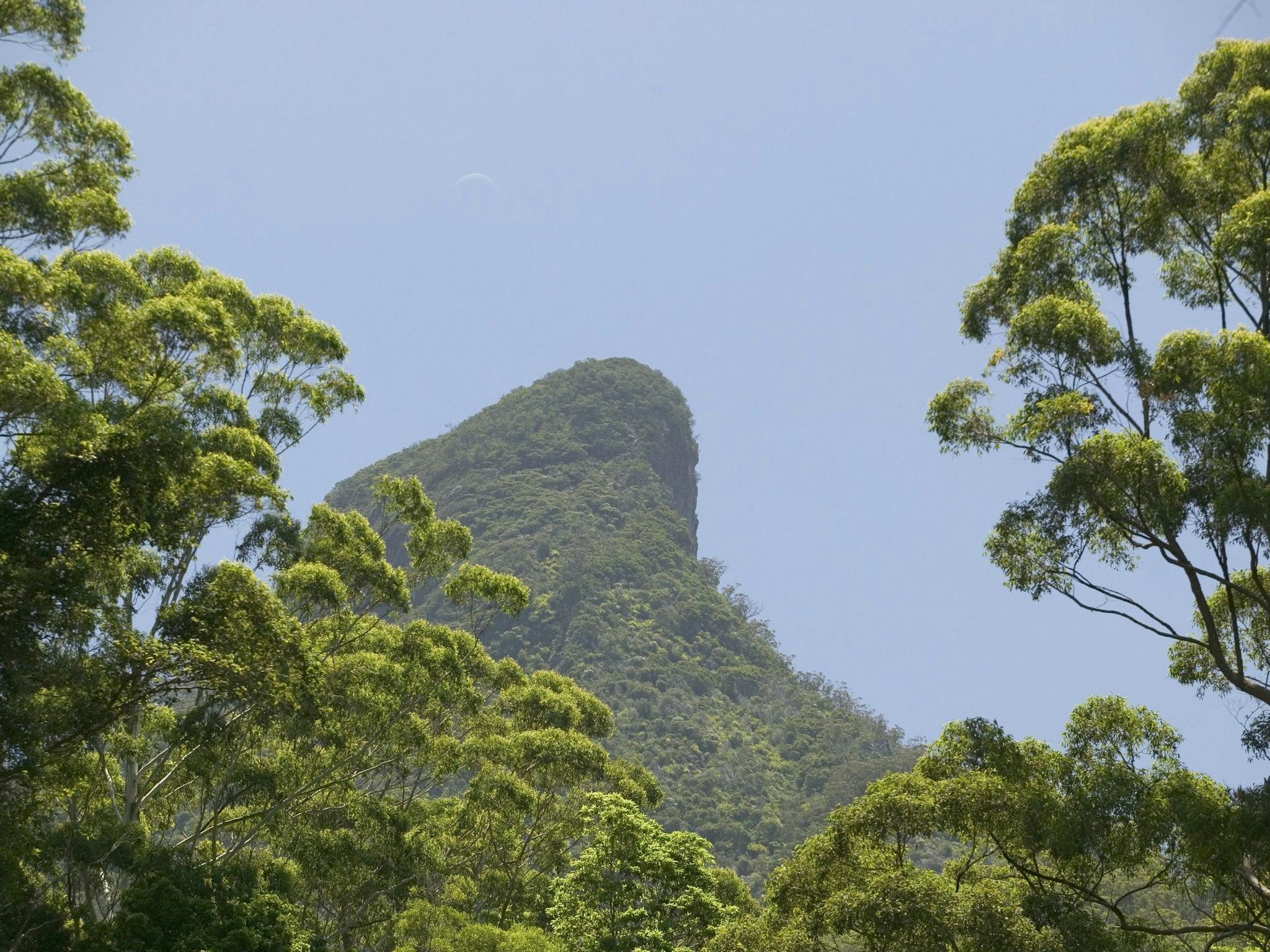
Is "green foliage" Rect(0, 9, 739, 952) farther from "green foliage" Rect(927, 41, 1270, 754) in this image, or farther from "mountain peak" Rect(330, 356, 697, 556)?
"mountain peak" Rect(330, 356, 697, 556)

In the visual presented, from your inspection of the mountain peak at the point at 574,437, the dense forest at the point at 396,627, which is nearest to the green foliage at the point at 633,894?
the dense forest at the point at 396,627

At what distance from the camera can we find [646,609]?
9538 centimetres

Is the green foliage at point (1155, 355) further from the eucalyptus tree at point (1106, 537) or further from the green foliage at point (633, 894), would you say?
the green foliage at point (633, 894)

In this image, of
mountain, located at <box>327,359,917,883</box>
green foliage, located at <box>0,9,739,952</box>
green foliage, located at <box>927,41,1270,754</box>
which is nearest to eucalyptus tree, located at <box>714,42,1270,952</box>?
green foliage, located at <box>927,41,1270,754</box>

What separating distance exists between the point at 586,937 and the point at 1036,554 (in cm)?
1035

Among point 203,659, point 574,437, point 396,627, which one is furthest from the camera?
point 574,437

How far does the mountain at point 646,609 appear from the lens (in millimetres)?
73812

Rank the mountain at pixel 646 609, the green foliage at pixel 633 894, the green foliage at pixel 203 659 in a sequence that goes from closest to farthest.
Result: the green foliage at pixel 203 659 → the green foliage at pixel 633 894 → the mountain at pixel 646 609

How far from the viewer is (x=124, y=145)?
13.6 metres

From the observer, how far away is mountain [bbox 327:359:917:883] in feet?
242

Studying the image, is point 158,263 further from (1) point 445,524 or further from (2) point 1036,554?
(2) point 1036,554

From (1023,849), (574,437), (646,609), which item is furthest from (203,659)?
(574,437)

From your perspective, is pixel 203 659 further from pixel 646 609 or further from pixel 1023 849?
pixel 646 609

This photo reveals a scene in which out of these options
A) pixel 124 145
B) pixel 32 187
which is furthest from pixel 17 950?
pixel 124 145
